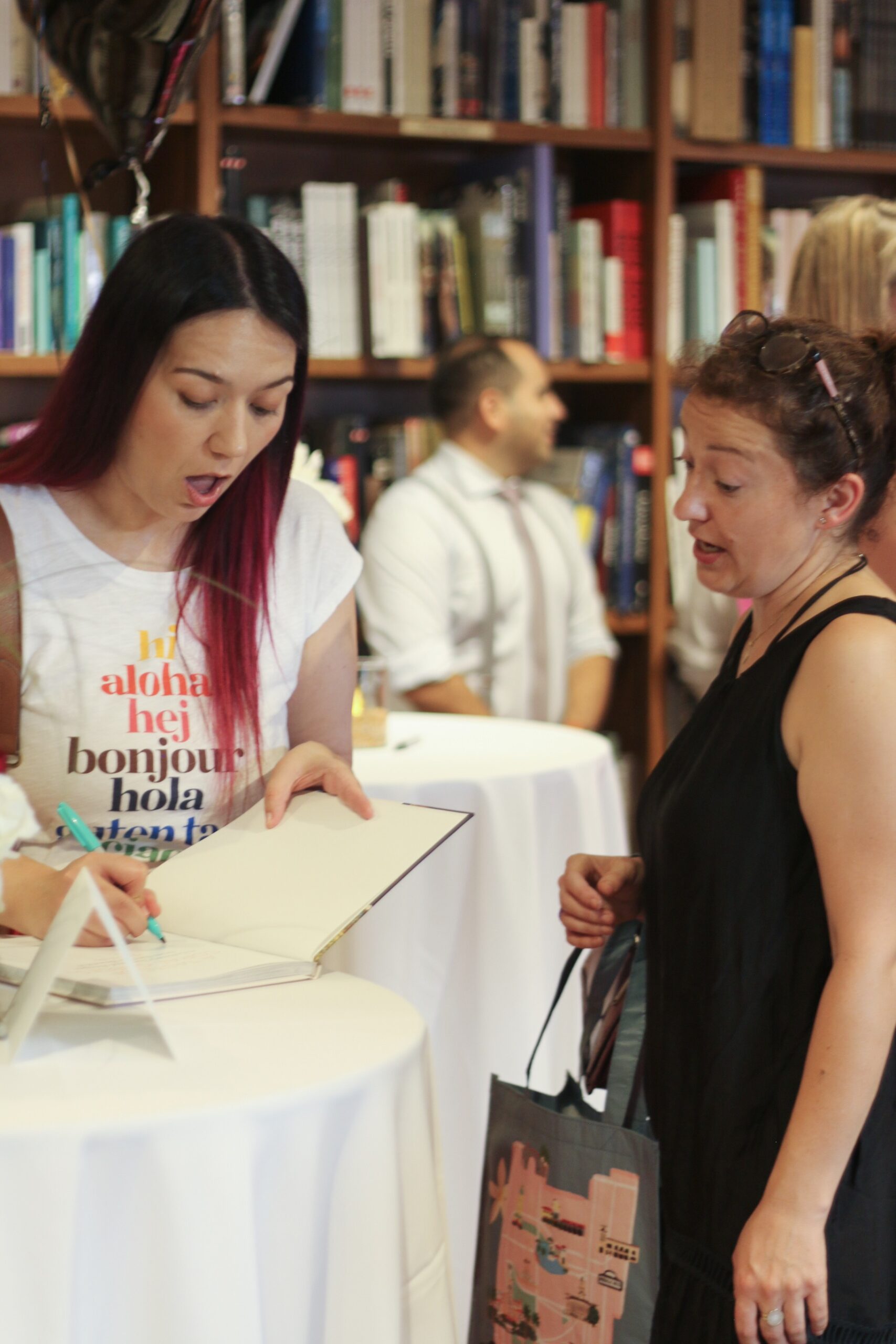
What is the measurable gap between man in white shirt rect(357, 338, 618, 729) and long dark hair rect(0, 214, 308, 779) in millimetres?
1574

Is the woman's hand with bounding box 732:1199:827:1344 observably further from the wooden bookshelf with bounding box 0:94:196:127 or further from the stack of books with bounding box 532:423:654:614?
the stack of books with bounding box 532:423:654:614

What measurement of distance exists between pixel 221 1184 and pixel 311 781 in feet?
1.52

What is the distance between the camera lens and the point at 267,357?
1.43 meters

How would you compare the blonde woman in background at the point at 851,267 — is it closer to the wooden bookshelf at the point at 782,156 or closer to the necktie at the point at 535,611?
the necktie at the point at 535,611

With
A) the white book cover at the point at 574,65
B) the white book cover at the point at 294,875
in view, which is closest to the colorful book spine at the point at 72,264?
the white book cover at the point at 574,65

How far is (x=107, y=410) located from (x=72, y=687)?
27cm

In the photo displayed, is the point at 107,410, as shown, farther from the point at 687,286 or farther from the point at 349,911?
the point at 687,286

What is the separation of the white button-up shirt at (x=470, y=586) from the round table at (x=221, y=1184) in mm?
2031

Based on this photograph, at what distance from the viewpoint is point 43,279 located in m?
3.00

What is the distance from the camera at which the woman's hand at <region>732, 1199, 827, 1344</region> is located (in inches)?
42.2

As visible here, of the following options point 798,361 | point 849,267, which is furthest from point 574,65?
point 798,361

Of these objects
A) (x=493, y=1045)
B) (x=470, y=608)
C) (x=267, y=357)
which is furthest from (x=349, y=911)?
(x=470, y=608)

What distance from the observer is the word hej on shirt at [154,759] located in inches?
55.2

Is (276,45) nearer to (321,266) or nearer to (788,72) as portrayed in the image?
(321,266)
